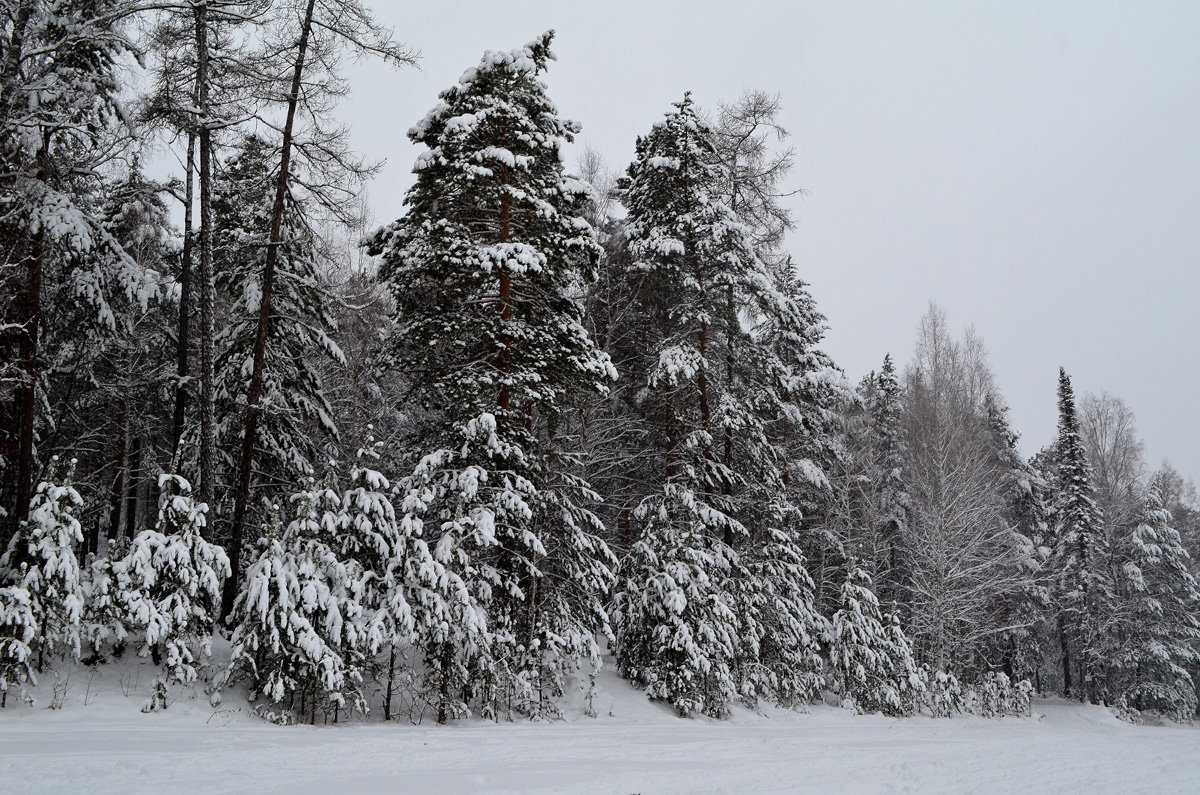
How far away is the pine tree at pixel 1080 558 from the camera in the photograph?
33500mm

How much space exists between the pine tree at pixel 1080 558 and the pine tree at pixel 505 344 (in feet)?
98.2

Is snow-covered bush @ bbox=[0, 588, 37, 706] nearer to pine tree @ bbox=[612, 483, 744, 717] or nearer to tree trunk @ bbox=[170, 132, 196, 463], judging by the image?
tree trunk @ bbox=[170, 132, 196, 463]

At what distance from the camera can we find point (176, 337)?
63.7ft

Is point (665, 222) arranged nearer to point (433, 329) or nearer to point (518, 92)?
point (518, 92)

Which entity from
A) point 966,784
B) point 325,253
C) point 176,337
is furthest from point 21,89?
point 966,784

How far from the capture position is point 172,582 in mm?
10125

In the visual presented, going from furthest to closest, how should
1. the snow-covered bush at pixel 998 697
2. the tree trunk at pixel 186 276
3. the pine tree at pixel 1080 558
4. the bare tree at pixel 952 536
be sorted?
1. the pine tree at pixel 1080 558
2. the bare tree at pixel 952 536
3. the snow-covered bush at pixel 998 697
4. the tree trunk at pixel 186 276

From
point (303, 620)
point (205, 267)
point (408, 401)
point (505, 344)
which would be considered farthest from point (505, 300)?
point (303, 620)

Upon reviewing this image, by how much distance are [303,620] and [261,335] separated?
19.6ft

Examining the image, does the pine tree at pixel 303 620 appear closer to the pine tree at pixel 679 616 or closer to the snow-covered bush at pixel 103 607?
the snow-covered bush at pixel 103 607

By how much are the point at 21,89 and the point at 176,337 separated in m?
11.4

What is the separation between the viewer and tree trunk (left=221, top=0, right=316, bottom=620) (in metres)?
13.1

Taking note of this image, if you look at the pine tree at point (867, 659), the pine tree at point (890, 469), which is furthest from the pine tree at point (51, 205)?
the pine tree at point (890, 469)

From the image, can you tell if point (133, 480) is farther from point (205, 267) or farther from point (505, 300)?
point (505, 300)
